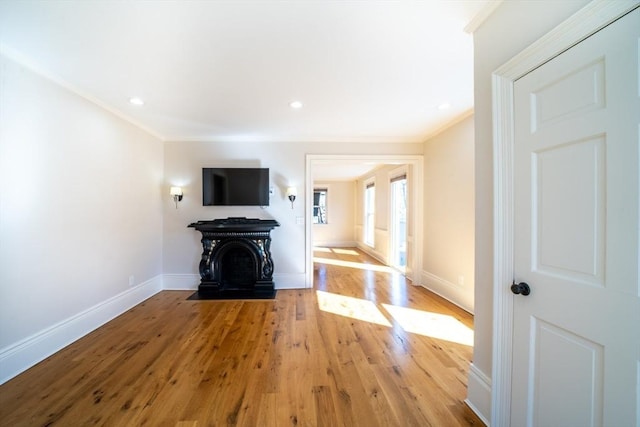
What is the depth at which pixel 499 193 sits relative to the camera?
1411 mm

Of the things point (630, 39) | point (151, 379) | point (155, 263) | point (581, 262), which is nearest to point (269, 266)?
point (155, 263)

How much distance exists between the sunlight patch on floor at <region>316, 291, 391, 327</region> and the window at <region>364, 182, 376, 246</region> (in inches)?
164

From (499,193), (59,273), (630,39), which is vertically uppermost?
(630,39)

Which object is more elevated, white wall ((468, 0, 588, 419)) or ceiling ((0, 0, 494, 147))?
ceiling ((0, 0, 494, 147))

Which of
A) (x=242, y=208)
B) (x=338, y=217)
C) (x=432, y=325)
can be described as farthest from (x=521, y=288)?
(x=338, y=217)

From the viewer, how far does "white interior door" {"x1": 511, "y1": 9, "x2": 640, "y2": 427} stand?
2.94ft

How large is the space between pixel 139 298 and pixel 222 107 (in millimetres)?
2797

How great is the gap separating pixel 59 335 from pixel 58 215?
1.10 metres

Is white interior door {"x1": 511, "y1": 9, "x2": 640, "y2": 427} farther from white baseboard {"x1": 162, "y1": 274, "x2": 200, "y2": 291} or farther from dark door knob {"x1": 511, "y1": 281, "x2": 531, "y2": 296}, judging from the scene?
white baseboard {"x1": 162, "y1": 274, "x2": 200, "y2": 291}

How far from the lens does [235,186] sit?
4.06m

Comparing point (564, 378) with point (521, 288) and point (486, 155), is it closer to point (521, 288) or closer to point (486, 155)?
point (521, 288)

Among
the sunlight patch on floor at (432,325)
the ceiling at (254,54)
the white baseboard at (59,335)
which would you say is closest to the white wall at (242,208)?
the white baseboard at (59,335)

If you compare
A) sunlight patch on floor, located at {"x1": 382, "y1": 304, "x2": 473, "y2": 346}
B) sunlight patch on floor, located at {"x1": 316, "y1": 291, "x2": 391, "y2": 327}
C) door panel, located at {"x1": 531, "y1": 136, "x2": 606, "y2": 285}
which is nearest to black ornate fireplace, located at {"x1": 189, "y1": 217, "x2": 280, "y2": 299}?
sunlight patch on floor, located at {"x1": 316, "y1": 291, "x2": 391, "y2": 327}

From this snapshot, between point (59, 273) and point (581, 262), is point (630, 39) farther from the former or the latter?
point (59, 273)
